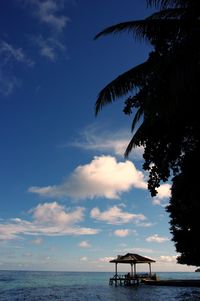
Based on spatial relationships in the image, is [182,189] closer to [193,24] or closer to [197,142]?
[197,142]

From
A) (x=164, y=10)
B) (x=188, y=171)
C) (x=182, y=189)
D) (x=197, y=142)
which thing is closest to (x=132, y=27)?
(x=164, y=10)

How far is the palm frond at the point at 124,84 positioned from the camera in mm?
11977

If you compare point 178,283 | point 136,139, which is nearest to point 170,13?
point 136,139

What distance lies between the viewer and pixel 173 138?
1341 cm

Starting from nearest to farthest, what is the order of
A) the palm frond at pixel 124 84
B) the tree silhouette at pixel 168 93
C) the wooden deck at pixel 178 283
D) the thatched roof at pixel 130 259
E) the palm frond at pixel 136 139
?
the tree silhouette at pixel 168 93 → the palm frond at pixel 124 84 → the palm frond at pixel 136 139 → the wooden deck at pixel 178 283 → the thatched roof at pixel 130 259

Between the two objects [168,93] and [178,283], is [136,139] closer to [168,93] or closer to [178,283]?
[168,93]

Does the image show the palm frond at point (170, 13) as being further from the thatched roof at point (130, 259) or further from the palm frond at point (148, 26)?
the thatched roof at point (130, 259)

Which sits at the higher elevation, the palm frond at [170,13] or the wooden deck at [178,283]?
the palm frond at [170,13]

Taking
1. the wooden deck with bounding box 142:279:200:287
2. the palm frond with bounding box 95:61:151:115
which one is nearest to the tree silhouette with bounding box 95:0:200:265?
the palm frond with bounding box 95:61:151:115

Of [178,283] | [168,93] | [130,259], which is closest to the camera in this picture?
[168,93]

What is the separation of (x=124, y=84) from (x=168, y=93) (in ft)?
8.25

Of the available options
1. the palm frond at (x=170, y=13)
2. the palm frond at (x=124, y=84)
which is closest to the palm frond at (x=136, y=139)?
the palm frond at (x=124, y=84)

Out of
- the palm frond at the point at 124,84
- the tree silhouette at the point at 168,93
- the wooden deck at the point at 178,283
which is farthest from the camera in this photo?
the wooden deck at the point at 178,283

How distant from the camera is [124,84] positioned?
1200cm
